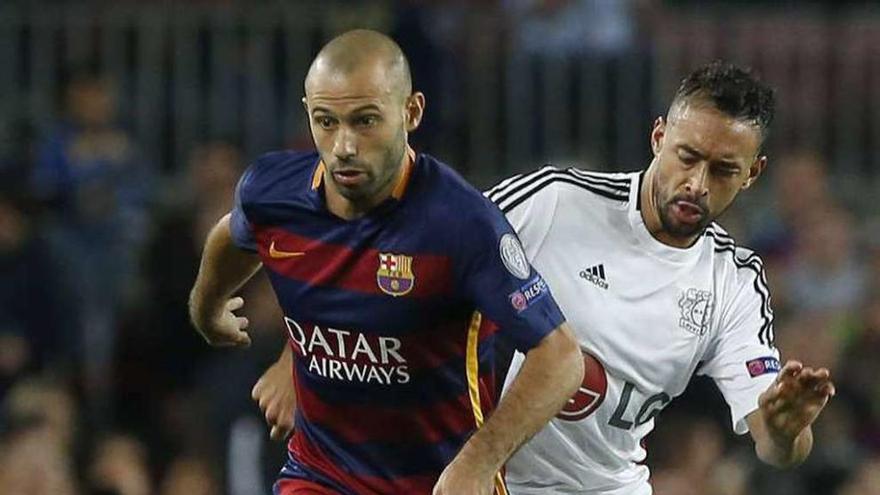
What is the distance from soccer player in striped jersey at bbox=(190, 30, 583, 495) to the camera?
5.63 m

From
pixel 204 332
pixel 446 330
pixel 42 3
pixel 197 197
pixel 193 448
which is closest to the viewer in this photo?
pixel 446 330

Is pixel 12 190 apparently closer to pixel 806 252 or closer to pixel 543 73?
pixel 543 73

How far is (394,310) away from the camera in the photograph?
5.83 metres

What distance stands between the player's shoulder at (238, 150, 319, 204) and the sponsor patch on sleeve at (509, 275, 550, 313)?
2.45 feet

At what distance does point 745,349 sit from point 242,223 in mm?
1593

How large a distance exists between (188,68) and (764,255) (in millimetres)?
Answer: 3499

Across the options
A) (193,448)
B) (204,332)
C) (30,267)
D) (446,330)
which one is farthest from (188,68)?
(446,330)

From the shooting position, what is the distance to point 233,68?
40.9ft

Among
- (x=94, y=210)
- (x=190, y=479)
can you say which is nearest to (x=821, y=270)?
(x=190, y=479)

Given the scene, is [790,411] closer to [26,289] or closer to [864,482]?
[864,482]

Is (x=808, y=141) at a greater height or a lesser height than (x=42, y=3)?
lesser

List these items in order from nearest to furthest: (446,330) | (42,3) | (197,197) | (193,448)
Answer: (446,330) → (193,448) → (197,197) → (42,3)

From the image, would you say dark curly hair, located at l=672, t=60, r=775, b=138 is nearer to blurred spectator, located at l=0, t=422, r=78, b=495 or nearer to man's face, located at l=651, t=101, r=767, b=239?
man's face, located at l=651, t=101, r=767, b=239

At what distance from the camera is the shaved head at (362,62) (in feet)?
18.7
